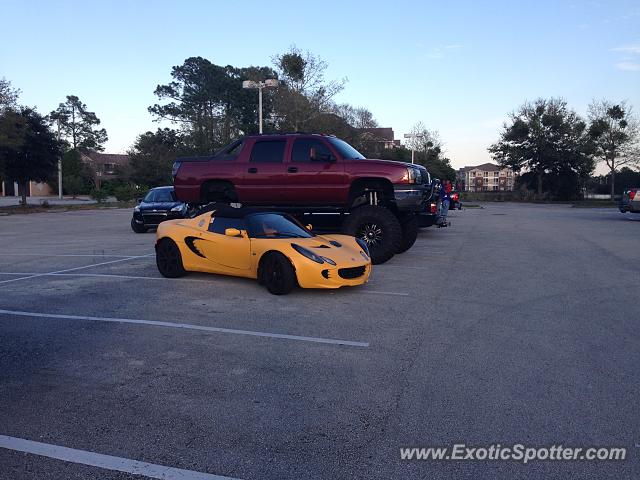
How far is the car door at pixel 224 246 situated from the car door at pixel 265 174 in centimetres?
251

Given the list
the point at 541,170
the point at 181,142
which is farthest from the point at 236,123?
the point at 541,170

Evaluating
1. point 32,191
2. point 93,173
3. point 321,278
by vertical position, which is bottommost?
point 321,278

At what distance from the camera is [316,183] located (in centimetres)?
1179

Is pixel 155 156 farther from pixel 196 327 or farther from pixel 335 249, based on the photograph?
pixel 196 327

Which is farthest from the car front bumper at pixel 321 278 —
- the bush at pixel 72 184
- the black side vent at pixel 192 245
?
the bush at pixel 72 184

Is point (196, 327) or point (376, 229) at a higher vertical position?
point (376, 229)

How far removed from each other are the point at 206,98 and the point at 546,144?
38.2m

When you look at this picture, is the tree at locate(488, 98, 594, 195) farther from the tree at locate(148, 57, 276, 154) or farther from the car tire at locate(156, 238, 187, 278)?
the car tire at locate(156, 238, 187, 278)

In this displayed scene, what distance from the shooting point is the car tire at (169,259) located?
9820 mm

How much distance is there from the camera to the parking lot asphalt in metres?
3.72

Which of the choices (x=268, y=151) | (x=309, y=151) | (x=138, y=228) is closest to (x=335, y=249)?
(x=309, y=151)

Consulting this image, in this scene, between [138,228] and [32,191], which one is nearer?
[138,228]

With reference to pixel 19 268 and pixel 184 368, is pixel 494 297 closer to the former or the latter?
pixel 184 368

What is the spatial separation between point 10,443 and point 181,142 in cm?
5939
